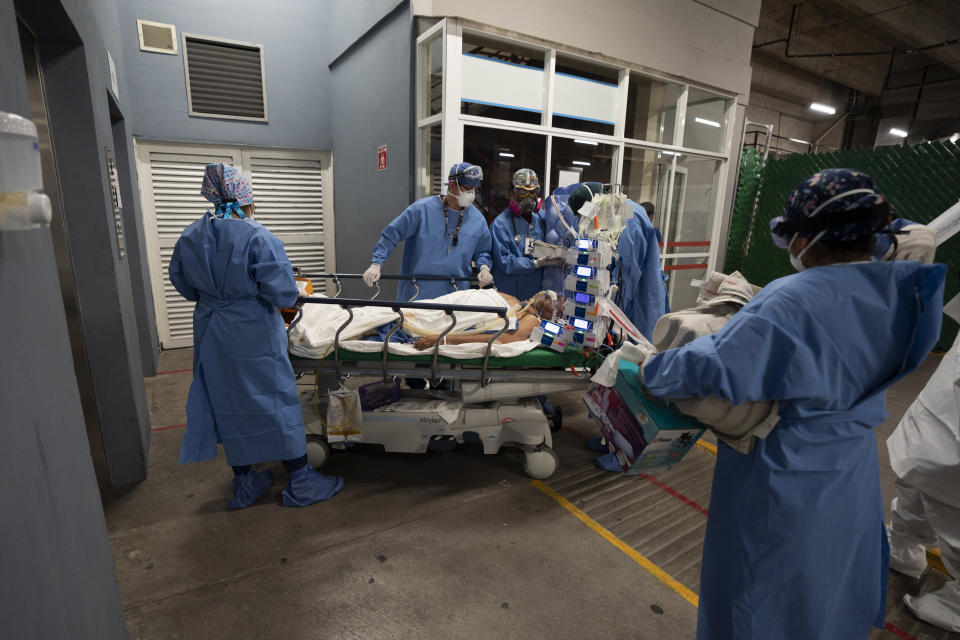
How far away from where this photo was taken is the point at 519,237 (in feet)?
13.3

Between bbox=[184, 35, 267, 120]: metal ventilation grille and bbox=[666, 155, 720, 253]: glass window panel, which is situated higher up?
bbox=[184, 35, 267, 120]: metal ventilation grille

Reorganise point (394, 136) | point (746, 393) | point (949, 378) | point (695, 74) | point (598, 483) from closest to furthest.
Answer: point (746, 393), point (949, 378), point (598, 483), point (394, 136), point (695, 74)

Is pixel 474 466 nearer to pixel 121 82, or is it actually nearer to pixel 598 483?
pixel 598 483

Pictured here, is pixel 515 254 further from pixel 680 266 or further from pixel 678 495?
pixel 680 266

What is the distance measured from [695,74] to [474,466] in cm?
558

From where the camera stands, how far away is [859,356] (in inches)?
50.3

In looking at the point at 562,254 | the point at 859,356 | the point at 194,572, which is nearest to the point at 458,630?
the point at 194,572

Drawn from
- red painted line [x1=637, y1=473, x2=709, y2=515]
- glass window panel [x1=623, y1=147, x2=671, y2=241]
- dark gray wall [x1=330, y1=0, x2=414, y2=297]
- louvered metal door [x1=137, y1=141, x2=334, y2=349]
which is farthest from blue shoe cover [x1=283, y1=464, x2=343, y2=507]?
glass window panel [x1=623, y1=147, x2=671, y2=241]

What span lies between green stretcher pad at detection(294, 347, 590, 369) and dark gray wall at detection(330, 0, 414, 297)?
235 centimetres

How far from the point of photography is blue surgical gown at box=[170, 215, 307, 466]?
2.45 metres

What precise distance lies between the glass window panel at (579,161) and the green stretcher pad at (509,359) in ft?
9.40

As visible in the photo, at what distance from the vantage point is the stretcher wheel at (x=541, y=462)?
10.1 feet

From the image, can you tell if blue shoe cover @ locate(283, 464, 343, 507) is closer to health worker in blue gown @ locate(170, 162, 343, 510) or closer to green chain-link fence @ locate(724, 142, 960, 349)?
health worker in blue gown @ locate(170, 162, 343, 510)

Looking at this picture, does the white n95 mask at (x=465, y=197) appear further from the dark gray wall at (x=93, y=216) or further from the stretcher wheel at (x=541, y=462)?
the dark gray wall at (x=93, y=216)
